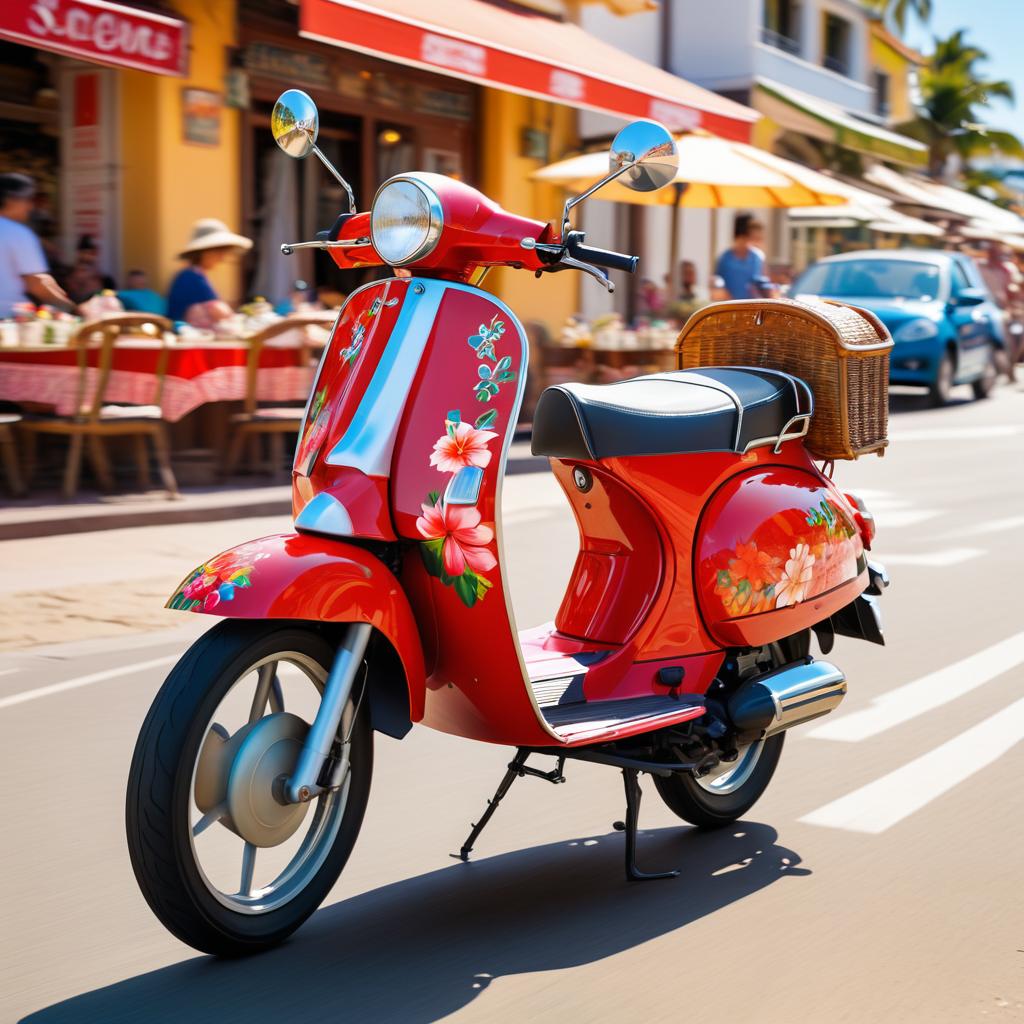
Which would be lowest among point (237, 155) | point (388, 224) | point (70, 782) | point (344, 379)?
point (70, 782)

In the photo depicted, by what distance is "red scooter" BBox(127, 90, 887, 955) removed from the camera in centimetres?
309

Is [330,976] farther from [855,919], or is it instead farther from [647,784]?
[647,784]

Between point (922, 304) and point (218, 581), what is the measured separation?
15817 mm

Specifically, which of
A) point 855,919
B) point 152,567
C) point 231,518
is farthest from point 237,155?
point 855,919

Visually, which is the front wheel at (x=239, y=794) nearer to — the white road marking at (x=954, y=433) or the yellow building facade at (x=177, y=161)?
the yellow building facade at (x=177, y=161)

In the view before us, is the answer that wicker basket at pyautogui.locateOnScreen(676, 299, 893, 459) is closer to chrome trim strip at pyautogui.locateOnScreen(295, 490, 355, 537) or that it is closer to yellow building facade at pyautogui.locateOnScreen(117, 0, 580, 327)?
chrome trim strip at pyautogui.locateOnScreen(295, 490, 355, 537)

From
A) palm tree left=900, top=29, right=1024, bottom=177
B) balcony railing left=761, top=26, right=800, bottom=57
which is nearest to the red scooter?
balcony railing left=761, top=26, right=800, bottom=57

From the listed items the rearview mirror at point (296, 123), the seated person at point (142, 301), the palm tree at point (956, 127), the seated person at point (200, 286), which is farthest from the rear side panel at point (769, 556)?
the palm tree at point (956, 127)

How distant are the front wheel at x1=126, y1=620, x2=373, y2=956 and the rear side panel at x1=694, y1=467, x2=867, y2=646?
1.00m

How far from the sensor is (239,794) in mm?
3098

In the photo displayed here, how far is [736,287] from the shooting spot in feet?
47.8

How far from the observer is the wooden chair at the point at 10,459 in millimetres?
9180

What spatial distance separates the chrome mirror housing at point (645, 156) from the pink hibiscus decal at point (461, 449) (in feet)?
2.18

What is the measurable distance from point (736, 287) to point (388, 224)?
11512 millimetres
